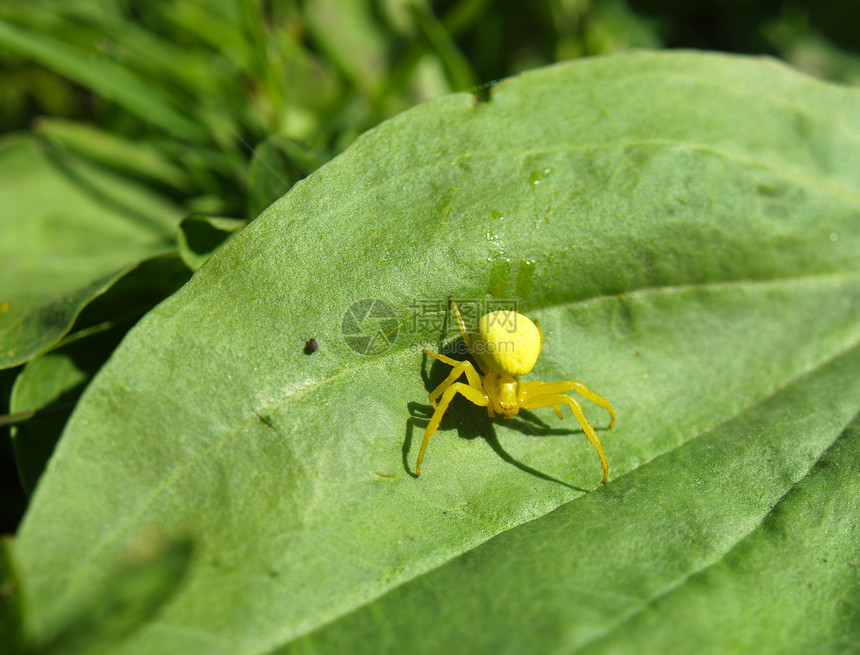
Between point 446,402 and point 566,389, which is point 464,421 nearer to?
point 446,402

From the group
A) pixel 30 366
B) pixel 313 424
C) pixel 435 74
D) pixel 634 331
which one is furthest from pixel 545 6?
pixel 30 366

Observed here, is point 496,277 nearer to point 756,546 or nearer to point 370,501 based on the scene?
point 370,501

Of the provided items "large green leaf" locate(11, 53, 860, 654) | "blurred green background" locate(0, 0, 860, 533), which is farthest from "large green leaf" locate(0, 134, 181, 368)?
"large green leaf" locate(11, 53, 860, 654)

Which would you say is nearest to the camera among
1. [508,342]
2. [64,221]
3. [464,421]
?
[508,342]

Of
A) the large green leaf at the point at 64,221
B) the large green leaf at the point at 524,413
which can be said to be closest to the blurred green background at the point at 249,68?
the large green leaf at the point at 64,221
